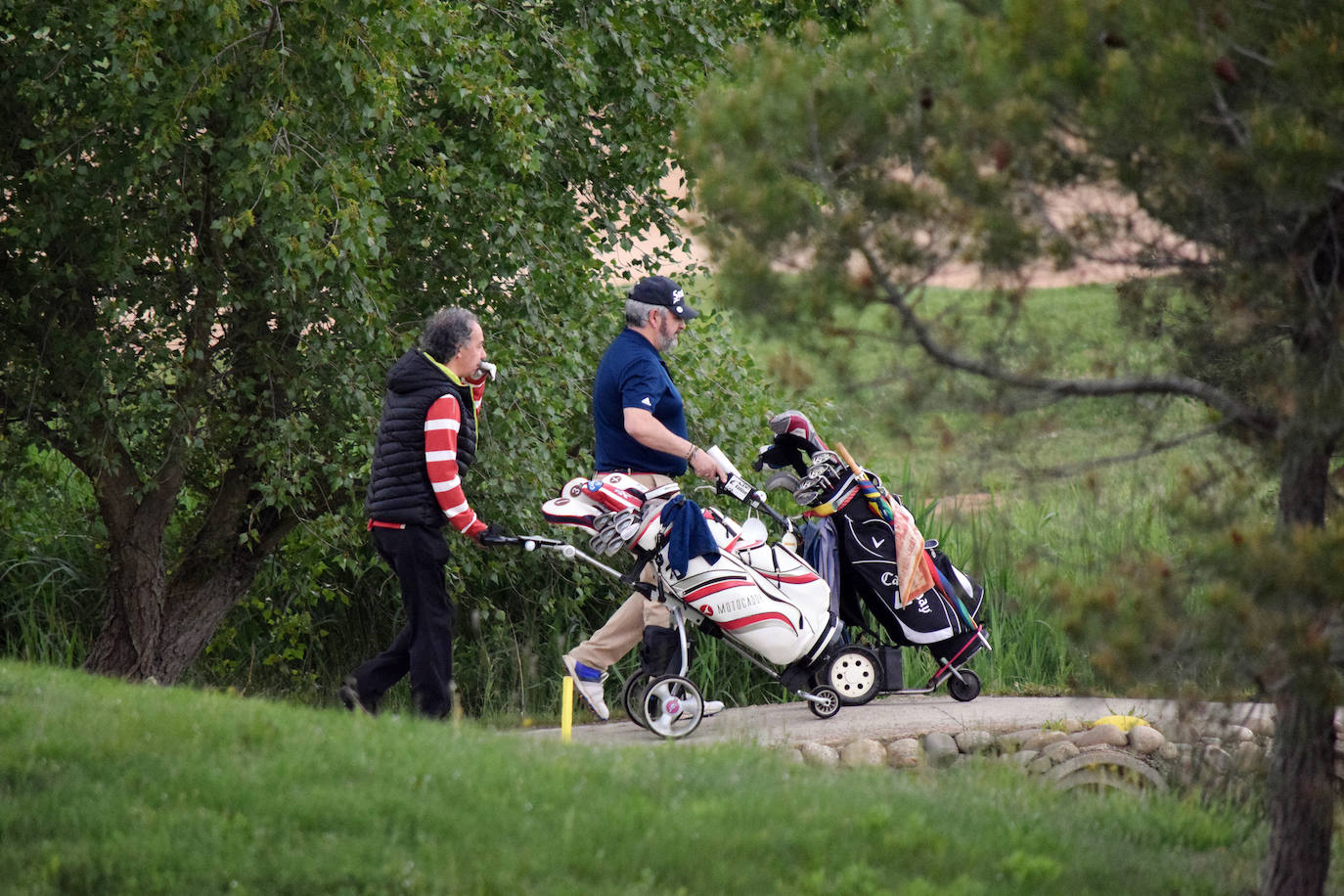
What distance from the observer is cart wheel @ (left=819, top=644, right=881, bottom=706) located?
27.0 feet

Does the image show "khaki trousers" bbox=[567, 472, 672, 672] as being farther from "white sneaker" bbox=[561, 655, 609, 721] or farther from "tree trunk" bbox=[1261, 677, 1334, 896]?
"tree trunk" bbox=[1261, 677, 1334, 896]

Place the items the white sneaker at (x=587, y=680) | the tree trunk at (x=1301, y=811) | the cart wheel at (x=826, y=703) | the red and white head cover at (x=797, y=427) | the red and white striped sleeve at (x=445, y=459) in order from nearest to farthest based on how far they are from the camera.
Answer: the tree trunk at (x=1301, y=811) < the red and white striped sleeve at (x=445, y=459) < the white sneaker at (x=587, y=680) < the cart wheel at (x=826, y=703) < the red and white head cover at (x=797, y=427)

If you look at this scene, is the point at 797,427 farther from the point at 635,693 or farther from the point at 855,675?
the point at 635,693

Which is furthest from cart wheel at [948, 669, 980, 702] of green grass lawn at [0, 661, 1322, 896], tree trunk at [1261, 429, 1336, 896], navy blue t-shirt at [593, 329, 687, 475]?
tree trunk at [1261, 429, 1336, 896]

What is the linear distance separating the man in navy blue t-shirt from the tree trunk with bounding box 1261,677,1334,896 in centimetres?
312

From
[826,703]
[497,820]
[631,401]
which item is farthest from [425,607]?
[826,703]

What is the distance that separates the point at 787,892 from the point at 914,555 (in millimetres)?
3740

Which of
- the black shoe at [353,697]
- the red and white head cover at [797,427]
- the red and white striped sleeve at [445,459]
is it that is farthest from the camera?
the red and white head cover at [797,427]

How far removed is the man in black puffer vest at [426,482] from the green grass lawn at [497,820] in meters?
0.76

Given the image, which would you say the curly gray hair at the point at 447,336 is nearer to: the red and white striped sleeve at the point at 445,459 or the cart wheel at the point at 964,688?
the red and white striped sleeve at the point at 445,459

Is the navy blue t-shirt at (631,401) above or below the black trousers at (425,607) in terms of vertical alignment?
above

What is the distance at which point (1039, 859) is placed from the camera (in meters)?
4.98

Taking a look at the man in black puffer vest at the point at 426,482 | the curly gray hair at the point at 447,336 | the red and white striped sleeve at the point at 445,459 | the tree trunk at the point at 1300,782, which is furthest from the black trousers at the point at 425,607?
the tree trunk at the point at 1300,782

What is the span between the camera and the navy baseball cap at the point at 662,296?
757 centimetres
